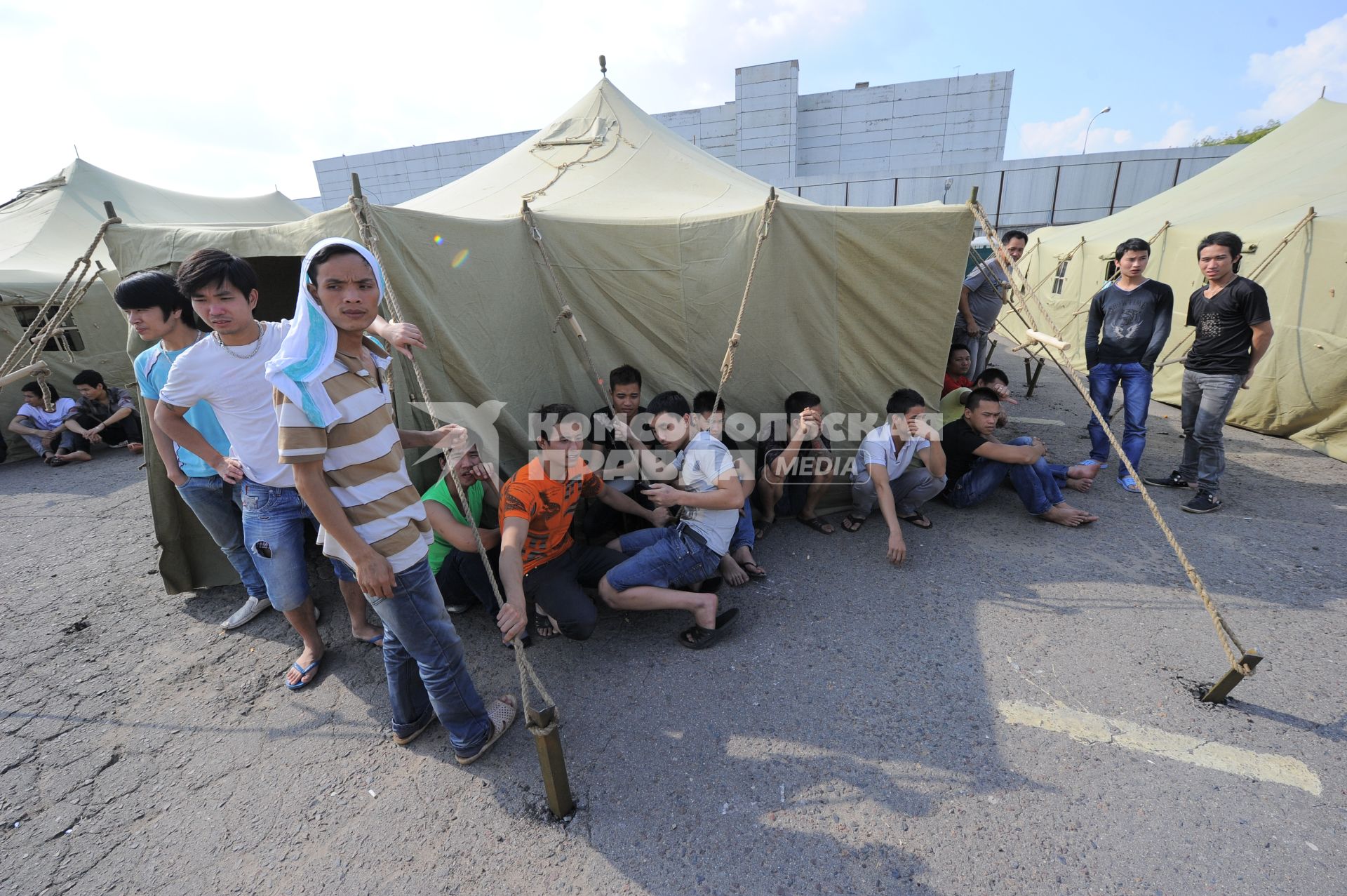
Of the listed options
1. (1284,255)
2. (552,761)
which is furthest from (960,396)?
(552,761)

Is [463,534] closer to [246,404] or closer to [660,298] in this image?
[246,404]

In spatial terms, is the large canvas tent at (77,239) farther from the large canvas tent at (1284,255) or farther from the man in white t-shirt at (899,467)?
the large canvas tent at (1284,255)

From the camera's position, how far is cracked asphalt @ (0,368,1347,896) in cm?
182

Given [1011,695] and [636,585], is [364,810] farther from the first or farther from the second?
[1011,695]

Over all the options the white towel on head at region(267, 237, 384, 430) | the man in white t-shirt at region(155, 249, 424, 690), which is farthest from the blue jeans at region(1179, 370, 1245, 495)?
the white towel on head at region(267, 237, 384, 430)

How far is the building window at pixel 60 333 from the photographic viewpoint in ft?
22.9

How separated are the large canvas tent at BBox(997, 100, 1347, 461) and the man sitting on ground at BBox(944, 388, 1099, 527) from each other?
2.85m

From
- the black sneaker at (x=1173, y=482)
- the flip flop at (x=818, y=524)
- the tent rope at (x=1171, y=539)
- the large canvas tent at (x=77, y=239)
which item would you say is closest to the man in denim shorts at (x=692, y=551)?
the flip flop at (x=818, y=524)

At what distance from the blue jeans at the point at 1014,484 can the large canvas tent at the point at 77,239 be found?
318 inches

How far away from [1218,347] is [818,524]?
302 cm

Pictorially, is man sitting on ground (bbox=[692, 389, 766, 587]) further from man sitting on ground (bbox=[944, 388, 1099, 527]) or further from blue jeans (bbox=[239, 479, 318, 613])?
blue jeans (bbox=[239, 479, 318, 613])

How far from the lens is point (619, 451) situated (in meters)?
3.76

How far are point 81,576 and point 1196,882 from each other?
6.08m

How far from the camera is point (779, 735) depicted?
228 centimetres
